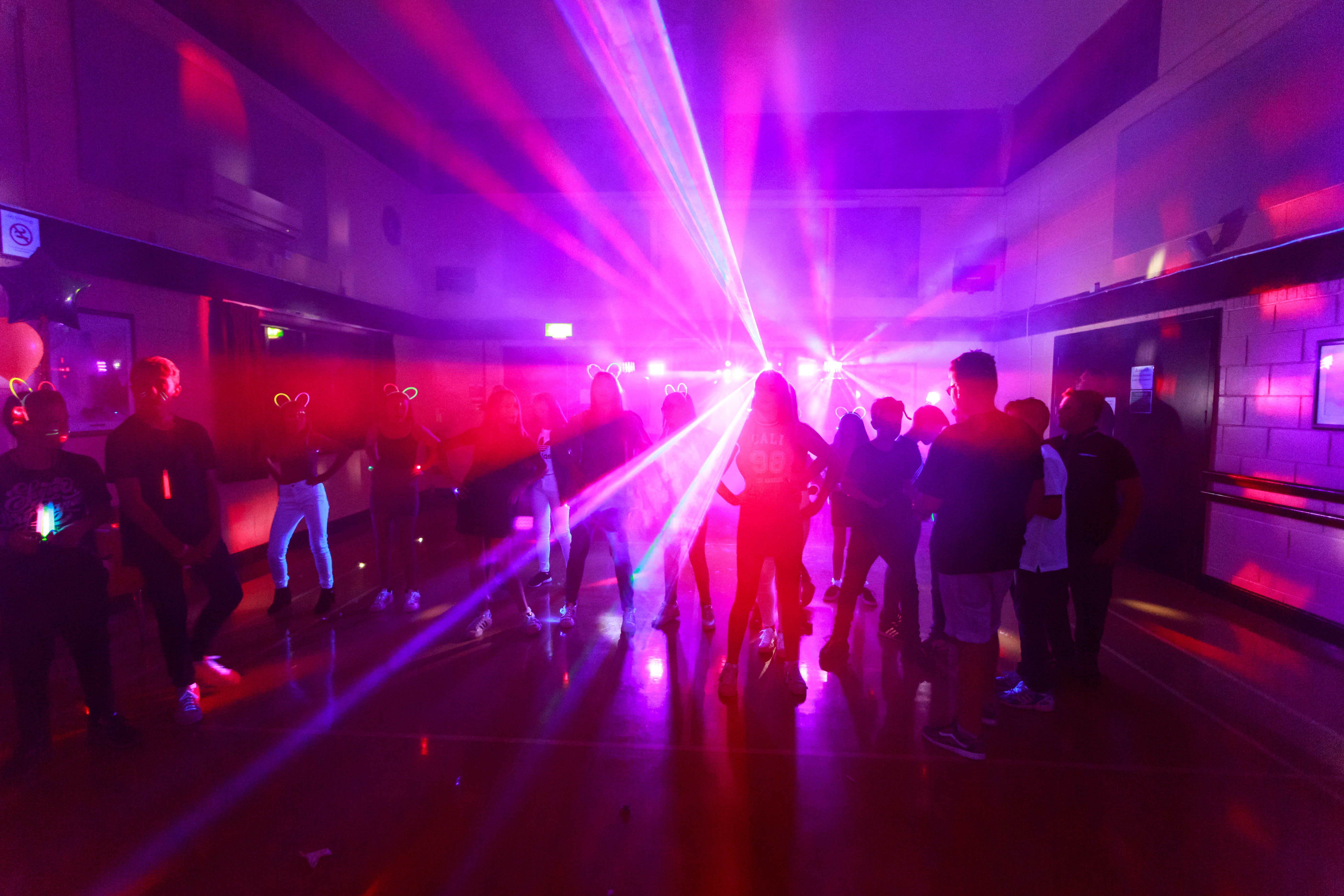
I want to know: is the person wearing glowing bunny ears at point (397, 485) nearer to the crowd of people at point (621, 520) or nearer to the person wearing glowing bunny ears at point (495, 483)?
the crowd of people at point (621, 520)

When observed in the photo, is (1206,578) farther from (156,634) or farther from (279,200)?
(279,200)

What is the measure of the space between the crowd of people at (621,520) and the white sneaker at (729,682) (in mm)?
12

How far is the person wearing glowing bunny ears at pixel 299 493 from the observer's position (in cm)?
433

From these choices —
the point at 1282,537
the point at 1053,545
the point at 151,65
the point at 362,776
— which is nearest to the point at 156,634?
the point at 362,776

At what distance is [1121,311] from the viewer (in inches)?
257

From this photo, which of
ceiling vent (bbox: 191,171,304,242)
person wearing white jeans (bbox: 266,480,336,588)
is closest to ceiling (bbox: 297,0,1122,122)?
ceiling vent (bbox: 191,171,304,242)

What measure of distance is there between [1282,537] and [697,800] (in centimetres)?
527

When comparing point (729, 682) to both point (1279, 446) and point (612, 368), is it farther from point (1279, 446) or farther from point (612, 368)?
point (612, 368)

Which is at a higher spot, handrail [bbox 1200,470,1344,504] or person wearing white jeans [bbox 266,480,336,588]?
handrail [bbox 1200,470,1344,504]

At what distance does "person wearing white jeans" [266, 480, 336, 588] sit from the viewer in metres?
4.43

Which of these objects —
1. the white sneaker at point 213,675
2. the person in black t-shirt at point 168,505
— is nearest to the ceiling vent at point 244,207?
the person in black t-shirt at point 168,505

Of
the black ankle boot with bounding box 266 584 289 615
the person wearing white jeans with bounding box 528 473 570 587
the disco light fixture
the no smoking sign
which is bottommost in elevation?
the black ankle boot with bounding box 266 584 289 615

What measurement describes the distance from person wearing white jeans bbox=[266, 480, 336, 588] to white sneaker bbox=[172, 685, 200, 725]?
146 centimetres

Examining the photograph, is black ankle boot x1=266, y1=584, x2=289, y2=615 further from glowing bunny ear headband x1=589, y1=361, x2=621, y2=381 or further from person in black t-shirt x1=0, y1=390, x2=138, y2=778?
glowing bunny ear headband x1=589, y1=361, x2=621, y2=381
